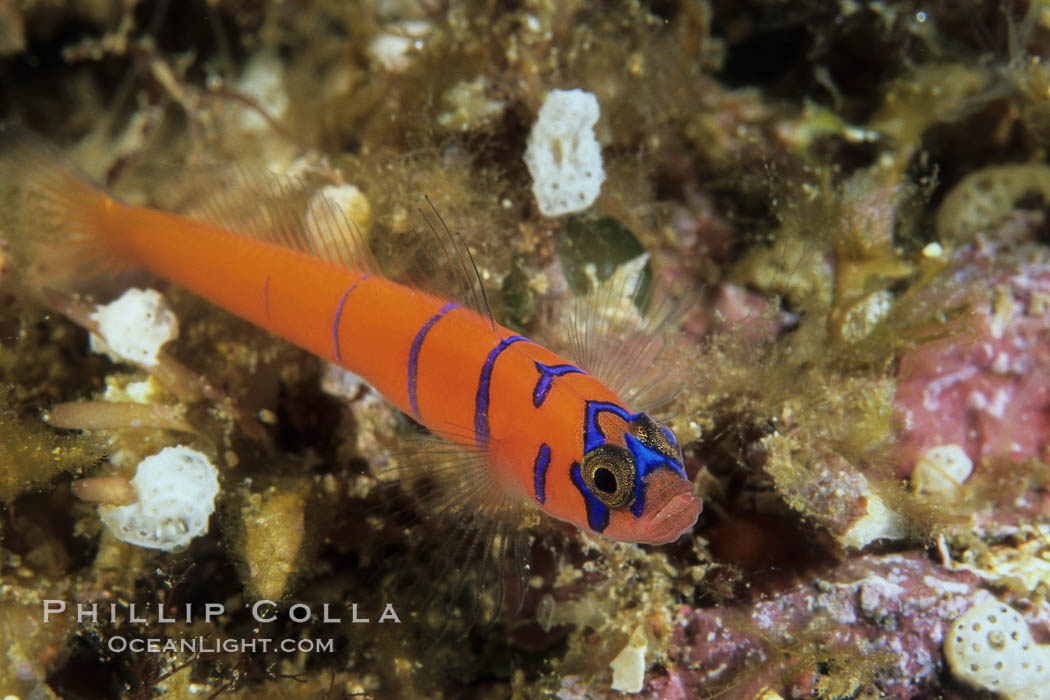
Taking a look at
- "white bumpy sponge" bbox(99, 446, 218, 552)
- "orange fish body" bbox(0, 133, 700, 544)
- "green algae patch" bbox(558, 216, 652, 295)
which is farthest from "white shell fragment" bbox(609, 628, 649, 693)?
"white bumpy sponge" bbox(99, 446, 218, 552)

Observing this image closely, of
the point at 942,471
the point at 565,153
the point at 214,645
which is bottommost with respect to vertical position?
the point at 214,645

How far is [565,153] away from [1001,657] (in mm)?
2873

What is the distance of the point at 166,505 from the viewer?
9.11ft

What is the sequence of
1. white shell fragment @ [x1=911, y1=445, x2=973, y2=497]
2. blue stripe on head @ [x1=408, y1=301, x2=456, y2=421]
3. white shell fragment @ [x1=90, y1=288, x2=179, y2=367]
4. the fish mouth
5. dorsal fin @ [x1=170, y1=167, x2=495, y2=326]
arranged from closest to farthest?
1. the fish mouth
2. blue stripe on head @ [x1=408, y1=301, x2=456, y2=421]
3. dorsal fin @ [x1=170, y1=167, x2=495, y2=326]
4. white shell fragment @ [x1=911, y1=445, x2=973, y2=497]
5. white shell fragment @ [x1=90, y1=288, x2=179, y2=367]

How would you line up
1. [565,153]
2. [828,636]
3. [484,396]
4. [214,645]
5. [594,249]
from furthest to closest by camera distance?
[594,249] → [565,153] → [214,645] → [828,636] → [484,396]

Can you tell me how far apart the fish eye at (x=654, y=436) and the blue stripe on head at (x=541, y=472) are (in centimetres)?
32

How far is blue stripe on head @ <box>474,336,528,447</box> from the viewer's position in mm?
2459

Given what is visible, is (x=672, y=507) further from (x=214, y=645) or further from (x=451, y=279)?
(x=214, y=645)

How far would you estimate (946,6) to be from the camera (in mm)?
4016

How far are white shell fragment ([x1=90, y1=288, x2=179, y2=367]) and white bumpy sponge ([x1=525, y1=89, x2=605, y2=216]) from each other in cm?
205

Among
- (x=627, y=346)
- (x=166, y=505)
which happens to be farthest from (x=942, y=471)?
(x=166, y=505)

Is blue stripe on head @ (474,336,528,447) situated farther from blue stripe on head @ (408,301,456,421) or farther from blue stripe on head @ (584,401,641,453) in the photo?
blue stripe on head @ (584,401,641,453)

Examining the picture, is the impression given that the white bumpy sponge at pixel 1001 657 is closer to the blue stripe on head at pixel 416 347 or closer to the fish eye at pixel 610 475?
the fish eye at pixel 610 475

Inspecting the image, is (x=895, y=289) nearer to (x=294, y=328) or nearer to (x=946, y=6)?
(x=946, y=6)
